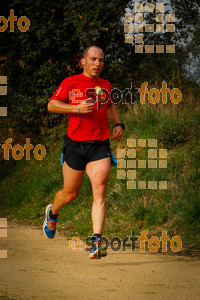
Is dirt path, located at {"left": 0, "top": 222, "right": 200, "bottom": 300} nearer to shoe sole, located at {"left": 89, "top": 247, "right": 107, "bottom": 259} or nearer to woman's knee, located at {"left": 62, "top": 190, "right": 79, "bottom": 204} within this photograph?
shoe sole, located at {"left": 89, "top": 247, "right": 107, "bottom": 259}

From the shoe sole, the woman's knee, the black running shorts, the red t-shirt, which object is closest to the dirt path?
the shoe sole

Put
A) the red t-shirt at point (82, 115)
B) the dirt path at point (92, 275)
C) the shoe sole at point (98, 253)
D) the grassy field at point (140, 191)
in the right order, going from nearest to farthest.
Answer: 1. the dirt path at point (92, 275)
2. the shoe sole at point (98, 253)
3. the red t-shirt at point (82, 115)
4. the grassy field at point (140, 191)

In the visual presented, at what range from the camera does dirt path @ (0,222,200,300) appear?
5.29 metres

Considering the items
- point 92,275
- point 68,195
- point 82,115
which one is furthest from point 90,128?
point 92,275

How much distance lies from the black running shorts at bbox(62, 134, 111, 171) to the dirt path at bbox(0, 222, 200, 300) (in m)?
1.30

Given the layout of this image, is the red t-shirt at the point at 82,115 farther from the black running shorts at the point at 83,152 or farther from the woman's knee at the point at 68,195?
the woman's knee at the point at 68,195

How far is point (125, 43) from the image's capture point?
1363 centimetres

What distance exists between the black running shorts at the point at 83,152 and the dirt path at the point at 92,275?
130cm

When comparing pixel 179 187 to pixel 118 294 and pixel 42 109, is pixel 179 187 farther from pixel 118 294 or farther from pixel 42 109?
pixel 42 109

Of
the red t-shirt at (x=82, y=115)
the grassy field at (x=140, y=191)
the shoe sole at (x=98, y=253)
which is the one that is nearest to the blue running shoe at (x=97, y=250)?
the shoe sole at (x=98, y=253)

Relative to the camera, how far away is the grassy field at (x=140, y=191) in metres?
8.33

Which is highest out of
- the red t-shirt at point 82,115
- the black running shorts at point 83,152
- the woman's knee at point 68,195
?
the red t-shirt at point 82,115

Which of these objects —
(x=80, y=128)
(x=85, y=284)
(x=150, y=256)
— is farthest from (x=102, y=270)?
(x=80, y=128)

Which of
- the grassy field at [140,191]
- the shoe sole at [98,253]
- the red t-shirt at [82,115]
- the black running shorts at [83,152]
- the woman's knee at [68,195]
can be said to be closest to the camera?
the shoe sole at [98,253]
